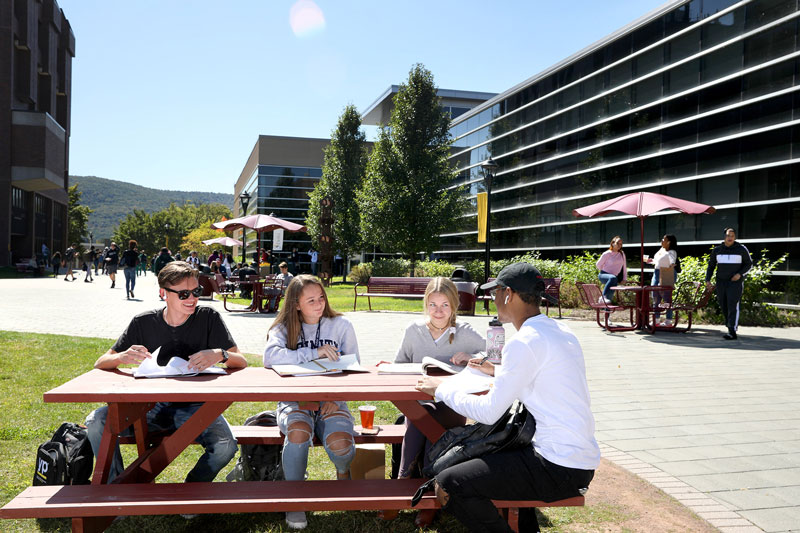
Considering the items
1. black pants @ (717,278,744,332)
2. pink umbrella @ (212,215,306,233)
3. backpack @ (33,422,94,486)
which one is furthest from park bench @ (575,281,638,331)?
backpack @ (33,422,94,486)

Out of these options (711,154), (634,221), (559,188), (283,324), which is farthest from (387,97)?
(283,324)

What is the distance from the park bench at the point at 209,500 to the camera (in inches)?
97.8

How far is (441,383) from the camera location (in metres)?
2.78

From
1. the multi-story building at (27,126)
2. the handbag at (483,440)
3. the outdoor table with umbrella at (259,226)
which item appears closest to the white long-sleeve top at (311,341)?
the handbag at (483,440)

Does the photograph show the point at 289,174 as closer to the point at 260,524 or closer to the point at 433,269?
the point at 433,269

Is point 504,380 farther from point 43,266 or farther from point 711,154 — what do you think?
point 43,266

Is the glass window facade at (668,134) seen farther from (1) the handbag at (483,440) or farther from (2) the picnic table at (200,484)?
(2) the picnic table at (200,484)

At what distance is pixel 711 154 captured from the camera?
21.1 m

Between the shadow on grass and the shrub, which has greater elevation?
the shrub

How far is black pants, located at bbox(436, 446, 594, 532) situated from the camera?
241cm

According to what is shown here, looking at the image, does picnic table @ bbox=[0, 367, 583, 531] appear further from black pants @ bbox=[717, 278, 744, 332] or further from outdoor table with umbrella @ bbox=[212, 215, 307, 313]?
outdoor table with umbrella @ bbox=[212, 215, 307, 313]

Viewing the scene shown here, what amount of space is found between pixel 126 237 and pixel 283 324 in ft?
381

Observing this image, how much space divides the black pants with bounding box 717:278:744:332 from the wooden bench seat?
9.18 metres

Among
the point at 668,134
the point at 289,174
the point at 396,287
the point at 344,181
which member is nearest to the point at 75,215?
the point at 289,174
